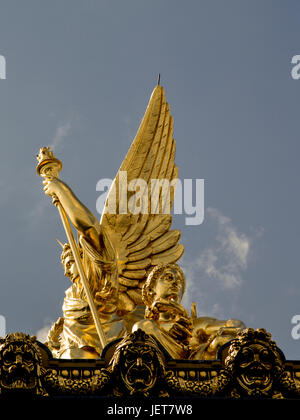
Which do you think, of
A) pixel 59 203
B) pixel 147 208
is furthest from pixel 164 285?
pixel 147 208

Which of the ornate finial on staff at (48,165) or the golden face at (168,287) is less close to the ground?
the ornate finial on staff at (48,165)

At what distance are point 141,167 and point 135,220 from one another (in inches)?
47.6

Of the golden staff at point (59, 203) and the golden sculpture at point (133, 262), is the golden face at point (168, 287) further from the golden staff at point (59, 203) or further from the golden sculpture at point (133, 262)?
the golden staff at point (59, 203)

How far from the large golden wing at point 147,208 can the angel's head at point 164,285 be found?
1735mm

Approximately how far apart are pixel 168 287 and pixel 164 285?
0.07 meters

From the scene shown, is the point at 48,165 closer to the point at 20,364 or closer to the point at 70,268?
the point at 70,268

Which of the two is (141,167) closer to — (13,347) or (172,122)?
(172,122)

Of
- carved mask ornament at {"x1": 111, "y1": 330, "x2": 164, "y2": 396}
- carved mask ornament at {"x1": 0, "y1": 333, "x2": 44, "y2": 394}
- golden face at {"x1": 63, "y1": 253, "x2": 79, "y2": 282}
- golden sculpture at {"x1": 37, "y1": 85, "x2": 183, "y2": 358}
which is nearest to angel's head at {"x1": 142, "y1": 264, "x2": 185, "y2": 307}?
golden sculpture at {"x1": 37, "y1": 85, "x2": 183, "y2": 358}

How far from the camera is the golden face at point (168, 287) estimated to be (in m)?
19.7

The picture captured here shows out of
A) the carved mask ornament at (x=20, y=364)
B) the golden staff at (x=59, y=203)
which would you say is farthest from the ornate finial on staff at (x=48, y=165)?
the carved mask ornament at (x=20, y=364)

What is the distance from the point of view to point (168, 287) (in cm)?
1975

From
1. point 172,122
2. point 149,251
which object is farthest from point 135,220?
point 172,122

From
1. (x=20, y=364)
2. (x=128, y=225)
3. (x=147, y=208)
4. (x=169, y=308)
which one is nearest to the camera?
(x=20, y=364)

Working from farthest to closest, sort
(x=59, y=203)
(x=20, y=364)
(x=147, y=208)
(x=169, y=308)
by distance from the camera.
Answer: (x=147, y=208)
(x=59, y=203)
(x=169, y=308)
(x=20, y=364)
